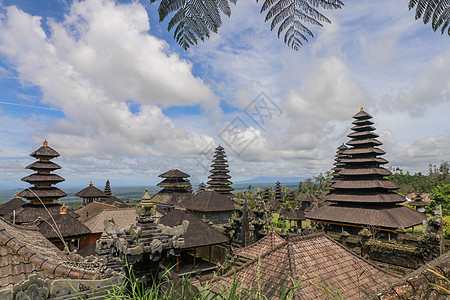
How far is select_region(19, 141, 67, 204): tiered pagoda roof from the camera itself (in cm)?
1897

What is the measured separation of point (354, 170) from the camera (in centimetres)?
2031

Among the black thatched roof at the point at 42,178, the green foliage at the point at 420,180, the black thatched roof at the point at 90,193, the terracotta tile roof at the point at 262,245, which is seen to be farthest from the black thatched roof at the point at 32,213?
the green foliage at the point at 420,180

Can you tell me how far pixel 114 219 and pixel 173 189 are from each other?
509 inches

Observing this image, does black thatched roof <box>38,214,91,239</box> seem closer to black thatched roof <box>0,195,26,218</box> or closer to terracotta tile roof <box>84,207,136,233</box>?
terracotta tile roof <box>84,207,136,233</box>

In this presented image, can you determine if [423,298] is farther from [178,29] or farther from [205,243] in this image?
[205,243]

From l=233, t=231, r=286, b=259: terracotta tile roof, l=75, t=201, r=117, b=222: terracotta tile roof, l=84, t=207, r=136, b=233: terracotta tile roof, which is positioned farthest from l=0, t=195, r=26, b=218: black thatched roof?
l=233, t=231, r=286, b=259: terracotta tile roof

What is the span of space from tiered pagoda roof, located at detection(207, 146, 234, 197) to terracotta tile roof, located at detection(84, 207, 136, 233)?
58.3ft

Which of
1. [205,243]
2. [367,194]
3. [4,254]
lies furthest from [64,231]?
[367,194]

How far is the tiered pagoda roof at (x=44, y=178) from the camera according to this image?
747 inches

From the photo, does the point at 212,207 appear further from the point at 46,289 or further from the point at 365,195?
the point at 46,289

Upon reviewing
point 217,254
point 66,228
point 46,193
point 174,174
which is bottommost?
point 217,254

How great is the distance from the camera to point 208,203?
83.5ft

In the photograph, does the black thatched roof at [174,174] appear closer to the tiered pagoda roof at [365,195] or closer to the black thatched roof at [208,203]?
the black thatched roof at [208,203]

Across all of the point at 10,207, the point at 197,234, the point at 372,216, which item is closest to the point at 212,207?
the point at 197,234
